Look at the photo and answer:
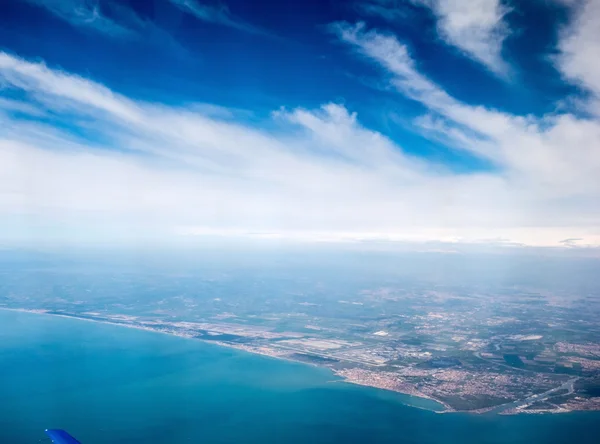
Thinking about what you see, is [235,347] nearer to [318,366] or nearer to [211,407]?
[318,366]

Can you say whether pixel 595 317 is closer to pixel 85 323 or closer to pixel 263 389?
pixel 263 389

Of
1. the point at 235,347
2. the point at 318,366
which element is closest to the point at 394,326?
the point at 318,366

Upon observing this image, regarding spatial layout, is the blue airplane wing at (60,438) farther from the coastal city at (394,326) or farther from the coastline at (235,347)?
the coastal city at (394,326)

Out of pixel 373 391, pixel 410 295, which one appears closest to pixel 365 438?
pixel 373 391

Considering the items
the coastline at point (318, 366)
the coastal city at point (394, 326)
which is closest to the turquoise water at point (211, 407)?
the coastline at point (318, 366)

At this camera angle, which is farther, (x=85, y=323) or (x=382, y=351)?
(x=85, y=323)

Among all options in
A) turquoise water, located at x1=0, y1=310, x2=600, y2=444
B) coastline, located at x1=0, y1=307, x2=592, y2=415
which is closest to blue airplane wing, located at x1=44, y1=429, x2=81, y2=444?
turquoise water, located at x1=0, y1=310, x2=600, y2=444

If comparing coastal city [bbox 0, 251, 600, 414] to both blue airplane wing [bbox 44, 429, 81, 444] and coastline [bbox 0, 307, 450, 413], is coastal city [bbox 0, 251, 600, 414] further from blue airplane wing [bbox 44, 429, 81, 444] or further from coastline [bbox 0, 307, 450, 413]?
blue airplane wing [bbox 44, 429, 81, 444]

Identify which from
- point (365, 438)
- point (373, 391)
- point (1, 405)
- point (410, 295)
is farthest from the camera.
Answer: point (410, 295)

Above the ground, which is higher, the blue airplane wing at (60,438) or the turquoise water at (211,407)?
the blue airplane wing at (60,438)
